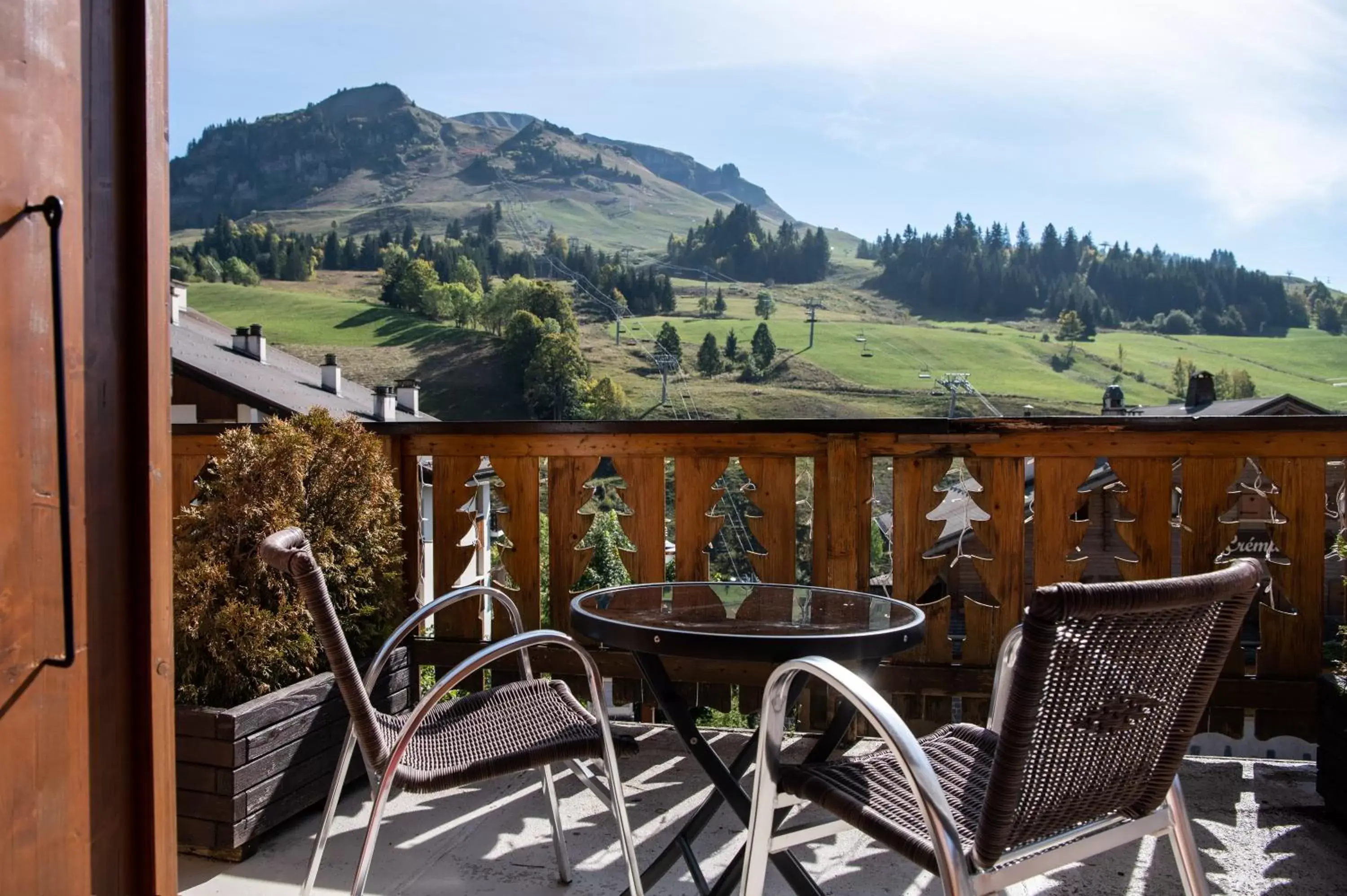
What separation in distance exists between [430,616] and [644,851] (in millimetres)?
770

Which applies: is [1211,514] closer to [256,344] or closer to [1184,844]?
[1184,844]

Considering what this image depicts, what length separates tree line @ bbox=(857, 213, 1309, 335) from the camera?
5478 centimetres

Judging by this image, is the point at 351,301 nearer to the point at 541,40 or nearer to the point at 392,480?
the point at 541,40

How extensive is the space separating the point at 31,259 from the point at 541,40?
86096mm

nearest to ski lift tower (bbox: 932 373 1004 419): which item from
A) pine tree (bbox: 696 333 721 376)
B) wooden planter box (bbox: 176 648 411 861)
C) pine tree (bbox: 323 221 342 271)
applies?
pine tree (bbox: 696 333 721 376)

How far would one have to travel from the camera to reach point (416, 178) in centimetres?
10431

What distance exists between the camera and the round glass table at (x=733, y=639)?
1874 mm

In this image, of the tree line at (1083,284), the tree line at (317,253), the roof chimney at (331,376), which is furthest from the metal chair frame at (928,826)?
the tree line at (1083,284)

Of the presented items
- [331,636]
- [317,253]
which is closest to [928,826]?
[331,636]

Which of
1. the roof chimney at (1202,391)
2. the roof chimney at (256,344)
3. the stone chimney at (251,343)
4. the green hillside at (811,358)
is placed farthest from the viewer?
the green hillside at (811,358)

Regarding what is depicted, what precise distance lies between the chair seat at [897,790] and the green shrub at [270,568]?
4.99 feet

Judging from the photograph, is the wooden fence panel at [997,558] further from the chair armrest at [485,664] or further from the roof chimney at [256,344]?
the roof chimney at [256,344]

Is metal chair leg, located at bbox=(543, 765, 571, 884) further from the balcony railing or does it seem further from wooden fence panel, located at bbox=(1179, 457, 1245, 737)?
wooden fence panel, located at bbox=(1179, 457, 1245, 737)

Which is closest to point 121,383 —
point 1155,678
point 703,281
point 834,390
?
point 1155,678
